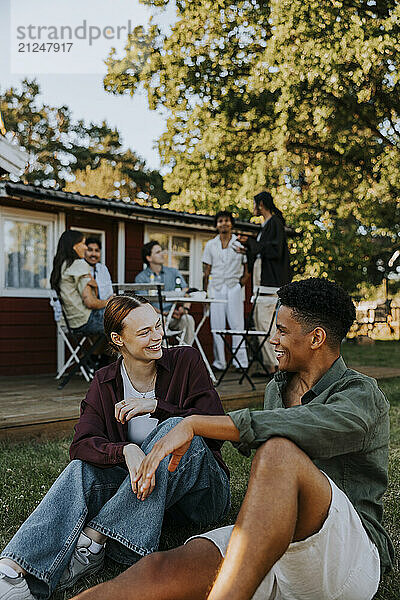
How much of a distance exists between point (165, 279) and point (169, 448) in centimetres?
512

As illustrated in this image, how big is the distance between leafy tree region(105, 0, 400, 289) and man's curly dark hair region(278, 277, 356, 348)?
7.98 metres

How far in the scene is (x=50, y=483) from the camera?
10.6 feet

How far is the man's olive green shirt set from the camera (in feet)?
4.99

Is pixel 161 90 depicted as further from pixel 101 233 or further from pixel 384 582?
pixel 384 582

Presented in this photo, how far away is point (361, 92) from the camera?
9.38 metres

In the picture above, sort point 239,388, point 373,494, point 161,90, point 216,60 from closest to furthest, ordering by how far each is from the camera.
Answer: point 373,494 < point 239,388 < point 216,60 < point 161,90

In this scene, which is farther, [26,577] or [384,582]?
[384,582]

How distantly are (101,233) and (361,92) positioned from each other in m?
4.68

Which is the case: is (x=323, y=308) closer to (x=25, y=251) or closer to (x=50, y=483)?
(x=50, y=483)

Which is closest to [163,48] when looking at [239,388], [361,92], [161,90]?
[161,90]

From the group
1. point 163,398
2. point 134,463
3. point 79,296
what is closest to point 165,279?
point 79,296

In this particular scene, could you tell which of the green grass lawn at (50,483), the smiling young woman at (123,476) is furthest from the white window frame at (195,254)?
the smiling young woman at (123,476)

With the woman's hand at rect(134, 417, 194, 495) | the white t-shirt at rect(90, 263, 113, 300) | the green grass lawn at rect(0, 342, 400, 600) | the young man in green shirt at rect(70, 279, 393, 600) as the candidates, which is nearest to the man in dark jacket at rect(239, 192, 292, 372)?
the white t-shirt at rect(90, 263, 113, 300)

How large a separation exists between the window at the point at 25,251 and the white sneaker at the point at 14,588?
18.3 ft
